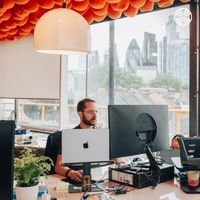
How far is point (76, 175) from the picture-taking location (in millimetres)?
2043

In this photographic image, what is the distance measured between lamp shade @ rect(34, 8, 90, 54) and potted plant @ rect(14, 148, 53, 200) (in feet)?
2.37

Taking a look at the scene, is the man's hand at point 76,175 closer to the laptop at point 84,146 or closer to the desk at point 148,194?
the desk at point 148,194

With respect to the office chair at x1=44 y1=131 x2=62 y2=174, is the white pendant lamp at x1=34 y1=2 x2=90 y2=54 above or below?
above

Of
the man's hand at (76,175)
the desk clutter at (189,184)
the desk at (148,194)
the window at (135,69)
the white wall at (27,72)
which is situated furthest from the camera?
the white wall at (27,72)

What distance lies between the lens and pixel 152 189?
188cm

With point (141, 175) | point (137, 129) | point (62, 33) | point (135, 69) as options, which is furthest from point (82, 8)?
point (141, 175)

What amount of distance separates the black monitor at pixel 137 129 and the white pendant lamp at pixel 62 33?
1.53 feet

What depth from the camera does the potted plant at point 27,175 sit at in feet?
5.07

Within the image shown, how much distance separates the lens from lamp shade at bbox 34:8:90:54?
1860 mm

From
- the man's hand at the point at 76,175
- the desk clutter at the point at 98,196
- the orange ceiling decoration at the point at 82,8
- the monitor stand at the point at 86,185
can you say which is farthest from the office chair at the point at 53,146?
the orange ceiling decoration at the point at 82,8

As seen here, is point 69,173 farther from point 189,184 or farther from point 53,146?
point 189,184

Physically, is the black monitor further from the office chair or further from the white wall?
the white wall

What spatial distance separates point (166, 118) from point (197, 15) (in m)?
1.54

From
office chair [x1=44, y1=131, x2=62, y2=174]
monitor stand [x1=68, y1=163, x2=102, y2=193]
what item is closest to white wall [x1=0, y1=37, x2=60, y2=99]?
office chair [x1=44, y1=131, x2=62, y2=174]
